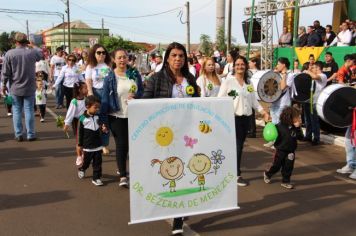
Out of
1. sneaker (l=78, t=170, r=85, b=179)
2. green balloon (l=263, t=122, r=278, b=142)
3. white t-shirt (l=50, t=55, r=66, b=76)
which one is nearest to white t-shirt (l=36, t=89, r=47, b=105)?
white t-shirt (l=50, t=55, r=66, b=76)

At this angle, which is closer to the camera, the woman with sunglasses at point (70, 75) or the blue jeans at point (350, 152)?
the blue jeans at point (350, 152)

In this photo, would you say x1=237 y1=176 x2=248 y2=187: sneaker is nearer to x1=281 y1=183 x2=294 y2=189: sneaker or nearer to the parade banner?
x1=281 y1=183 x2=294 y2=189: sneaker

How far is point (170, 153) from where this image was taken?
4113 mm

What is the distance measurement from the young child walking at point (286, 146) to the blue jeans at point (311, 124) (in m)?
2.82

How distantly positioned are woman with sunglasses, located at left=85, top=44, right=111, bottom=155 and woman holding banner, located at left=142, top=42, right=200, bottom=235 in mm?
2799

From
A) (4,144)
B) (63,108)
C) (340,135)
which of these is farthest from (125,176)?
(63,108)

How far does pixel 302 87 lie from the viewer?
8.95 m

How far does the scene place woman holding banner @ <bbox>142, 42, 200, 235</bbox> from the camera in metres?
4.51

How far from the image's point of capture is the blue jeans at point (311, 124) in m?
9.02

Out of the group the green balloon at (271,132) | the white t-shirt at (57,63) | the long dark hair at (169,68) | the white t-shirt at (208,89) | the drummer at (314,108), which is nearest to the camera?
the long dark hair at (169,68)

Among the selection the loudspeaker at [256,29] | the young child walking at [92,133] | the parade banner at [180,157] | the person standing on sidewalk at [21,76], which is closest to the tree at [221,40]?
the loudspeaker at [256,29]

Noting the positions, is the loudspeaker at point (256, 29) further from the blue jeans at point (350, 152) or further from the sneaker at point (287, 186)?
the sneaker at point (287, 186)

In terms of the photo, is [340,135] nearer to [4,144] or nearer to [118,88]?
[118,88]

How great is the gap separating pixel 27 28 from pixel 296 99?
97.9m
